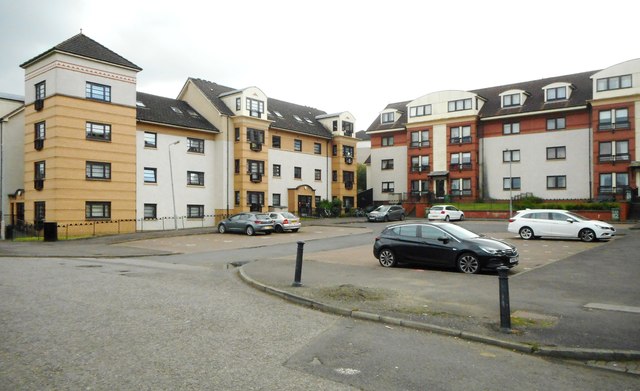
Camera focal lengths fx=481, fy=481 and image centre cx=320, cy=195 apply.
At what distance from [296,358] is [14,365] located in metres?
3.30

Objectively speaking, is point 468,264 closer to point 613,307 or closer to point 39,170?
point 613,307

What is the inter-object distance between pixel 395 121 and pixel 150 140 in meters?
29.8

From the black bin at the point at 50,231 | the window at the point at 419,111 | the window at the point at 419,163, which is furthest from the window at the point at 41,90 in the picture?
the window at the point at 419,163

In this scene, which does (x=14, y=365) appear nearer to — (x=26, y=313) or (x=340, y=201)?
(x=26, y=313)

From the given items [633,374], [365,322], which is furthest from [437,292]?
[633,374]

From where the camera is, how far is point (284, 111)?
5053 cm

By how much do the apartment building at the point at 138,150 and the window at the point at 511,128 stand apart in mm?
18257

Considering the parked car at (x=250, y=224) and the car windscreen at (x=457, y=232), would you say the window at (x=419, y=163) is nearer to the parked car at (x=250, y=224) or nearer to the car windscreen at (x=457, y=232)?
the parked car at (x=250, y=224)

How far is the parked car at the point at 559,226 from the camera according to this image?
74.4ft

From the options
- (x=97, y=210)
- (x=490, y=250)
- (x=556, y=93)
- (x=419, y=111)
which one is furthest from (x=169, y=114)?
(x=556, y=93)

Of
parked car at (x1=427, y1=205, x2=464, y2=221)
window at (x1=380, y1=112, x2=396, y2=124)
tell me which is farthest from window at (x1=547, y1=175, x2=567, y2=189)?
window at (x1=380, y1=112, x2=396, y2=124)

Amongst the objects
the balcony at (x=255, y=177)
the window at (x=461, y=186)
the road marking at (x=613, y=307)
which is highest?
the balcony at (x=255, y=177)

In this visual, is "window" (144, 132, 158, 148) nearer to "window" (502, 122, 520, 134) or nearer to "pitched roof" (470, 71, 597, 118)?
"pitched roof" (470, 71, 597, 118)

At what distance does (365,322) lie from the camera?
8.32m
